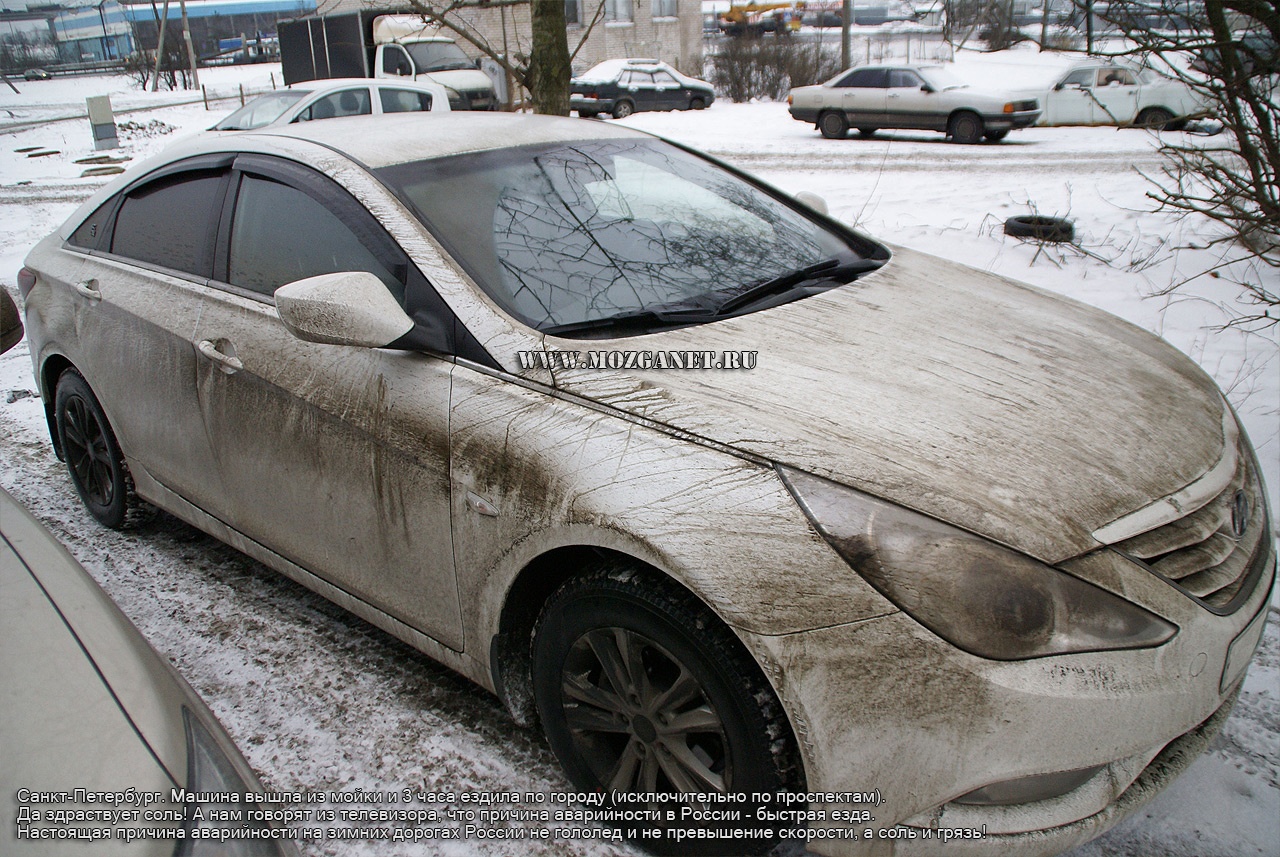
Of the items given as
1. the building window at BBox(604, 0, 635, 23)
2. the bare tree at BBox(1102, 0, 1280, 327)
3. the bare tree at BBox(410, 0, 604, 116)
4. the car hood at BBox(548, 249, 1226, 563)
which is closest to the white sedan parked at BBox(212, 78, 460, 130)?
the bare tree at BBox(410, 0, 604, 116)

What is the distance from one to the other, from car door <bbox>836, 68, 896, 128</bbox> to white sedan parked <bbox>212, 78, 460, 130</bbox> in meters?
8.21

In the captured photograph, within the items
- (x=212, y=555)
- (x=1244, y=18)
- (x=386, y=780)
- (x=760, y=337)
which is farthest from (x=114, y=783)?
(x=1244, y=18)

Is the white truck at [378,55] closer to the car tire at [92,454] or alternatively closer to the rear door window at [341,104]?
the rear door window at [341,104]

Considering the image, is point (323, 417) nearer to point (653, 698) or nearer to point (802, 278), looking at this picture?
point (653, 698)

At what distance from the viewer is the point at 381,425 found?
7.86 feet

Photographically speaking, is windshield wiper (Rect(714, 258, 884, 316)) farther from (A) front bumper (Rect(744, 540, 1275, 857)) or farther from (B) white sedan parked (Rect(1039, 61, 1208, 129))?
(B) white sedan parked (Rect(1039, 61, 1208, 129))

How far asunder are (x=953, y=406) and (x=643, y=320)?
2.56 ft

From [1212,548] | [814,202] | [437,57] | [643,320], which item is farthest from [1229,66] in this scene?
[437,57]

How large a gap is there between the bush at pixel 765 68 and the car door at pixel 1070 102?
9733 millimetres

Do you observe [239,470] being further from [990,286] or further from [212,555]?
[990,286]

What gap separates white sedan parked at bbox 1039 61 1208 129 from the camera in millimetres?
16797

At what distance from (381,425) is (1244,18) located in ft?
14.2

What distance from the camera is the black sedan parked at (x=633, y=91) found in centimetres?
2397

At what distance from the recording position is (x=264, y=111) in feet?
45.7
